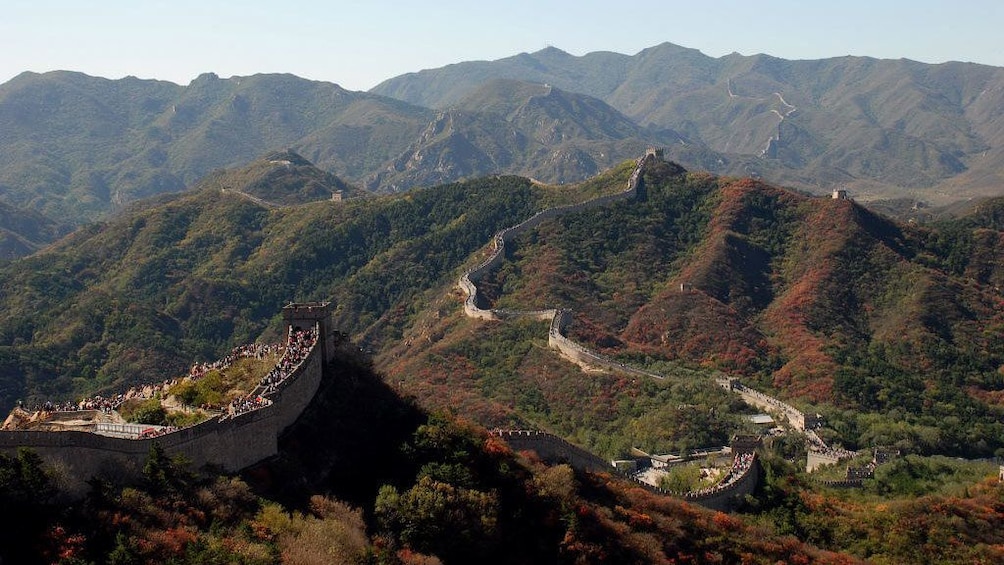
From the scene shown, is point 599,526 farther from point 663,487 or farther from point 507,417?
point 507,417

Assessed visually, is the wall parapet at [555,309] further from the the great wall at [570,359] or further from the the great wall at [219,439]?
the the great wall at [219,439]

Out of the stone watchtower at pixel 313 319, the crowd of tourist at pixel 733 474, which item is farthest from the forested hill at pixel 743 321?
the stone watchtower at pixel 313 319

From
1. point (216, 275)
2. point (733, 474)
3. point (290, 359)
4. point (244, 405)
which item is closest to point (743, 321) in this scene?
point (733, 474)

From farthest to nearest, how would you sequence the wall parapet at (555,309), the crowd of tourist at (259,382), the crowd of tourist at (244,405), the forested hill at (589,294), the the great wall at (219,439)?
1. the forested hill at (589,294)
2. the wall parapet at (555,309)
3. the crowd of tourist at (259,382)
4. the crowd of tourist at (244,405)
5. the the great wall at (219,439)

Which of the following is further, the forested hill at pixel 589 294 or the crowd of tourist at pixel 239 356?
the forested hill at pixel 589 294

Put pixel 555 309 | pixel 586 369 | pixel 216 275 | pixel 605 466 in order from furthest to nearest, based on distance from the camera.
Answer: pixel 216 275 → pixel 555 309 → pixel 586 369 → pixel 605 466

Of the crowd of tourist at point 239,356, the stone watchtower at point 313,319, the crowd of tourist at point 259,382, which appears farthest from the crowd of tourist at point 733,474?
the crowd of tourist at point 239,356

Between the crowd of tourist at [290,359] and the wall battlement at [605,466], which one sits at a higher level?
the crowd of tourist at [290,359]

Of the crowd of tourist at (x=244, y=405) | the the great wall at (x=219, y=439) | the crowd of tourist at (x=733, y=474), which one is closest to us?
the the great wall at (x=219, y=439)

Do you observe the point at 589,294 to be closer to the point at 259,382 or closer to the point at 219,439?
the point at 259,382

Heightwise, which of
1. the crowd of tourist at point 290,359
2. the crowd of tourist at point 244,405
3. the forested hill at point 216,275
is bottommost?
the forested hill at point 216,275
